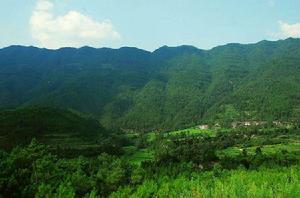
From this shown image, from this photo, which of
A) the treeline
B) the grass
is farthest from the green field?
the grass

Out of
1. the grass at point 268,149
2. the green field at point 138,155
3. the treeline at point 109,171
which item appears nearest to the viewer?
the treeline at point 109,171

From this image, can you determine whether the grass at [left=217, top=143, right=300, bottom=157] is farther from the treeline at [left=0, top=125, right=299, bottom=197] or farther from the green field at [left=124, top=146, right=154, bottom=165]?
the green field at [left=124, top=146, right=154, bottom=165]

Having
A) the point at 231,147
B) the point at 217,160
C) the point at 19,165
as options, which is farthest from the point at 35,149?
the point at 231,147

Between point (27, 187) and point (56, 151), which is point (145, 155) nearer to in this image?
point (56, 151)

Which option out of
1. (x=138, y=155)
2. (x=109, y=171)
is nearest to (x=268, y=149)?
(x=138, y=155)

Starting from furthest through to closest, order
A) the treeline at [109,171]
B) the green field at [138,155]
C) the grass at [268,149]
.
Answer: the grass at [268,149] < the green field at [138,155] < the treeline at [109,171]

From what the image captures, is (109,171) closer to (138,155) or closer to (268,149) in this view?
(138,155)

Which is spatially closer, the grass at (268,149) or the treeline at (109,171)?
the treeline at (109,171)

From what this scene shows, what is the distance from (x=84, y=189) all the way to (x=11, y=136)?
3774 inches

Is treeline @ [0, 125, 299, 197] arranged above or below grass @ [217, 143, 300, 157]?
above

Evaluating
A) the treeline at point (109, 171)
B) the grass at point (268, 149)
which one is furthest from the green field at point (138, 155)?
the grass at point (268, 149)

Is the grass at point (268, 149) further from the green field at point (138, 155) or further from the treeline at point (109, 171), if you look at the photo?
the green field at point (138, 155)

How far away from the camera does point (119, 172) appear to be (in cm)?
11400

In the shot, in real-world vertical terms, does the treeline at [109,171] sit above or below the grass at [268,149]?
above
